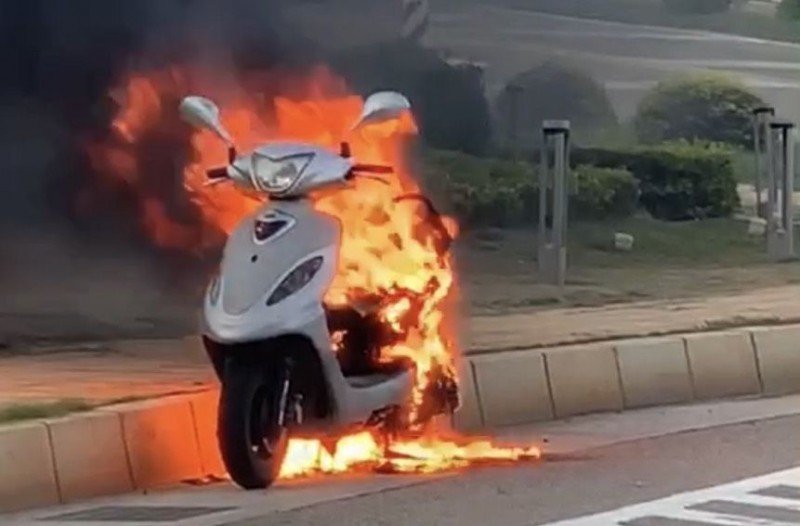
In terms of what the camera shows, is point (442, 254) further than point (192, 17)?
No

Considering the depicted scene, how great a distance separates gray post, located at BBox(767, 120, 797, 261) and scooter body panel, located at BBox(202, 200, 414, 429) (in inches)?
346

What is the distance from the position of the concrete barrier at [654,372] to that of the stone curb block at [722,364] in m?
0.08

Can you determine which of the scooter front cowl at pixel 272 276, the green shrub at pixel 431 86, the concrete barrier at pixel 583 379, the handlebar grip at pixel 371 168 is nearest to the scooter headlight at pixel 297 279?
the scooter front cowl at pixel 272 276

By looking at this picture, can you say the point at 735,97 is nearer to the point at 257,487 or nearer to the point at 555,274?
the point at 555,274

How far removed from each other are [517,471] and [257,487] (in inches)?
47.3

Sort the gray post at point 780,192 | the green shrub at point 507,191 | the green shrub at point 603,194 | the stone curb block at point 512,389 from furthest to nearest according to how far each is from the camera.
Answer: the gray post at point 780,192 < the green shrub at point 603,194 < the green shrub at point 507,191 < the stone curb block at point 512,389

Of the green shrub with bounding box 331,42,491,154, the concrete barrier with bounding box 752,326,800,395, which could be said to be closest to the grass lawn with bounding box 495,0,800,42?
the green shrub with bounding box 331,42,491,154

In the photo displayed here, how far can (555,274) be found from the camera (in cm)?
1484

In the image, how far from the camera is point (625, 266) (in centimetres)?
1570

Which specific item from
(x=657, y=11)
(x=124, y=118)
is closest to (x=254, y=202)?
(x=124, y=118)

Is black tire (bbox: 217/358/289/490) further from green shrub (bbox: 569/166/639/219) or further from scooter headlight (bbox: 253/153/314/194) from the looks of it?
green shrub (bbox: 569/166/639/219)

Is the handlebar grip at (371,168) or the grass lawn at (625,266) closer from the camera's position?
the handlebar grip at (371,168)

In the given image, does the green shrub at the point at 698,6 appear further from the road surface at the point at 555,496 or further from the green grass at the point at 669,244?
the road surface at the point at 555,496

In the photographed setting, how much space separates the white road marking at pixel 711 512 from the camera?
8.09 m
